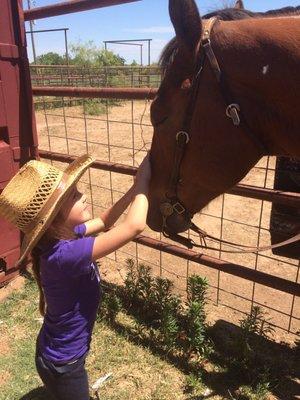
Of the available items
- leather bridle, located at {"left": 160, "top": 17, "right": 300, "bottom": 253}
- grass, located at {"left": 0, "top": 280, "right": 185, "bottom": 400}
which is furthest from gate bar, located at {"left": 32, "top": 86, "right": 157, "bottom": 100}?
grass, located at {"left": 0, "top": 280, "right": 185, "bottom": 400}

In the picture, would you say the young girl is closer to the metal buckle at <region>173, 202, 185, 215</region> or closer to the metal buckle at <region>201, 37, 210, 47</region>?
the metal buckle at <region>173, 202, 185, 215</region>

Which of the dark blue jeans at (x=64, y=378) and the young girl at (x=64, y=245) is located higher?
the young girl at (x=64, y=245)

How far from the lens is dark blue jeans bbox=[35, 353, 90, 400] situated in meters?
1.96

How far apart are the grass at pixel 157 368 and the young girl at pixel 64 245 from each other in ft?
2.48

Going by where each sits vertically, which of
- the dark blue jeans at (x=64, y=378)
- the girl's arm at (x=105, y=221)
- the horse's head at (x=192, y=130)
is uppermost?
the horse's head at (x=192, y=130)

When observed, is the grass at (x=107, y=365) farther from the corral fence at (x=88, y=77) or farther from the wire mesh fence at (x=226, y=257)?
the corral fence at (x=88, y=77)

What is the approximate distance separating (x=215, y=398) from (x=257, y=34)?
2.17 meters

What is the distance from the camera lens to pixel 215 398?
2.54 meters

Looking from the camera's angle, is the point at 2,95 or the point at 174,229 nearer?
the point at 174,229

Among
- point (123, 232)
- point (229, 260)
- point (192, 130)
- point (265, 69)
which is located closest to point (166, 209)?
point (123, 232)

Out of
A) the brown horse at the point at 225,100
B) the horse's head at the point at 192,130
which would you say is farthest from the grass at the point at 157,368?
the brown horse at the point at 225,100

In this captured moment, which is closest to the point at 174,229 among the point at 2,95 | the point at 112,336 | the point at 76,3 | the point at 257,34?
the point at 257,34

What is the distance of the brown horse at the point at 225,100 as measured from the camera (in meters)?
1.52

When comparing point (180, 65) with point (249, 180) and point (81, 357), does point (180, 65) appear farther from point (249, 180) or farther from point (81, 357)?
point (249, 180)
